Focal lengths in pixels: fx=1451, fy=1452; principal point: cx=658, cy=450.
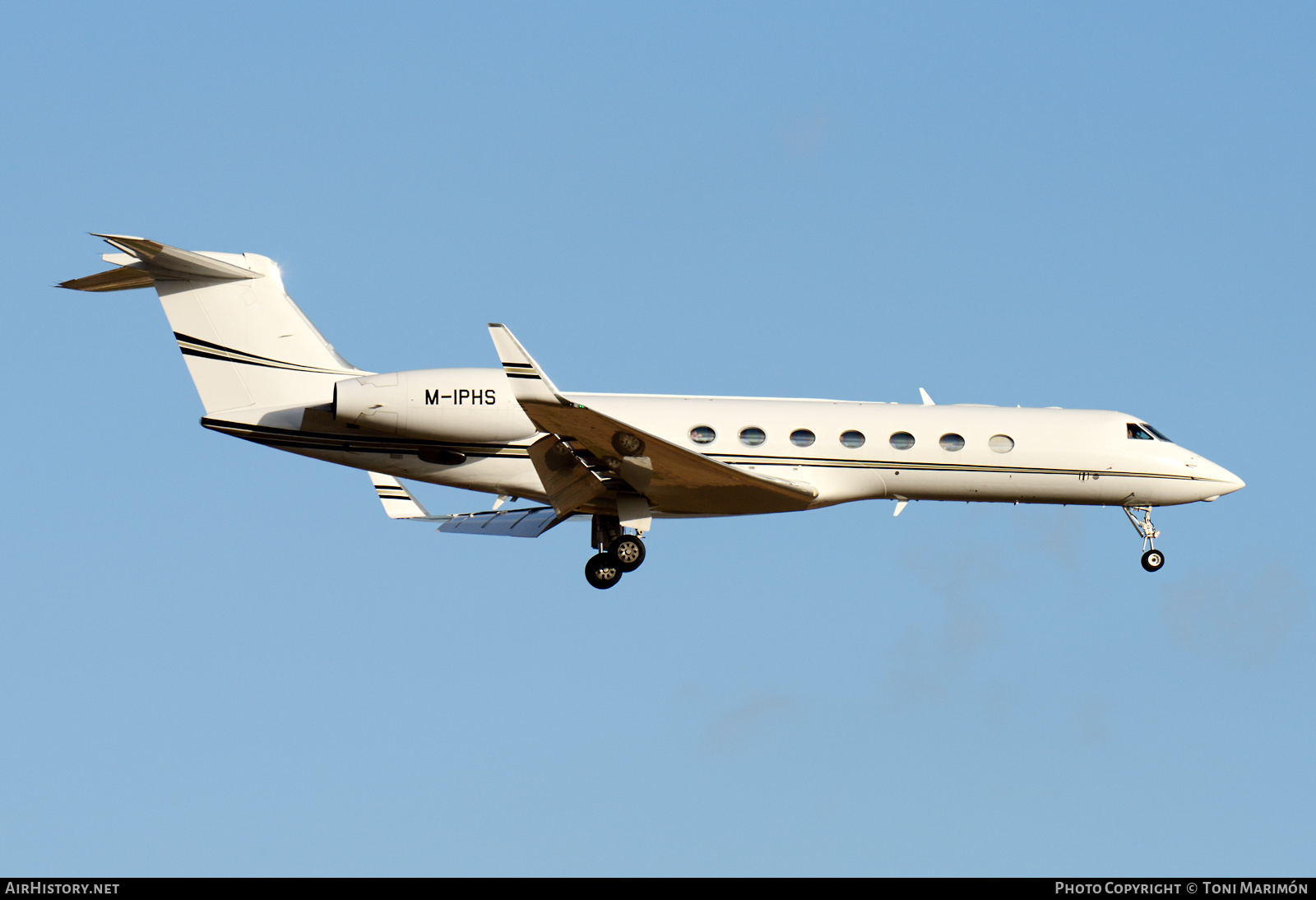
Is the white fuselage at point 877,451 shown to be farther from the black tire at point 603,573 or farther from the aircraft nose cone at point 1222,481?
the black tire at point 603,573

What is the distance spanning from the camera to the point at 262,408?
21.8 meters

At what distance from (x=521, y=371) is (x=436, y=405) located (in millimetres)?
3577

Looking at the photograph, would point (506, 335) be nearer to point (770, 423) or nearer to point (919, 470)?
point (770, 423)

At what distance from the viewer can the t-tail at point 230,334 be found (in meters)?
21.8

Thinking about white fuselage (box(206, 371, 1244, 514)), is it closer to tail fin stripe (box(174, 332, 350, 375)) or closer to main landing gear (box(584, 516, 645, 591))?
tail fin stripe (box(174, 332, 350, 375))

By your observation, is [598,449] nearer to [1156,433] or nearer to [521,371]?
[521,371]

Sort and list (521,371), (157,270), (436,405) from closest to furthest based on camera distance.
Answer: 1. (521,371)
2. (436,405)
3. (157,270)

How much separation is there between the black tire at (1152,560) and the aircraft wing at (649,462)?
5.99 metres

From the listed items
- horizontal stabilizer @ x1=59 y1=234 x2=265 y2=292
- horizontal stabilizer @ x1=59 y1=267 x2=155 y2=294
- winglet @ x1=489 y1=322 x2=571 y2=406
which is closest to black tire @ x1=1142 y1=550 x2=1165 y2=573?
winglet @ x1=489 y1=322 x2=571 y2=406

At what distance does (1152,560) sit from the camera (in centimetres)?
2355

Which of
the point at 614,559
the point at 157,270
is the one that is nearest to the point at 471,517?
the point at 614,559

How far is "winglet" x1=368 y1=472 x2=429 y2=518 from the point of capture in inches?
926

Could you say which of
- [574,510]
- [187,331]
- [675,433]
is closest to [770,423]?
[675,433]

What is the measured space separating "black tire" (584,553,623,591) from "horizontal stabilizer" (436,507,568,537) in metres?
2.13
